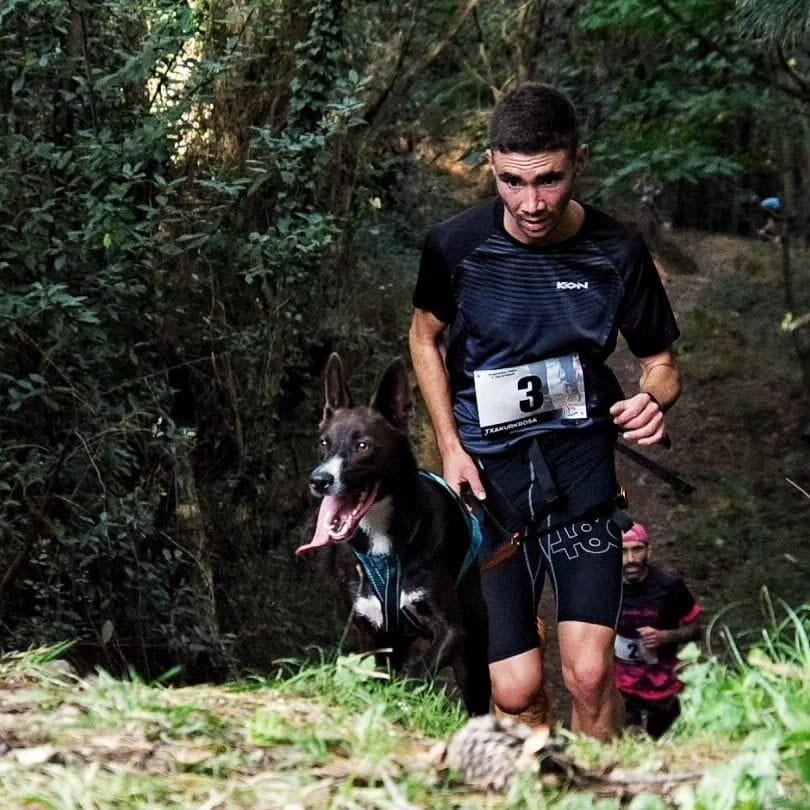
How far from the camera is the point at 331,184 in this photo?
1001 cm

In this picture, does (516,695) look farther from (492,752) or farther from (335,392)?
(492,752)

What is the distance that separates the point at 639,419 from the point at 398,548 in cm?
125

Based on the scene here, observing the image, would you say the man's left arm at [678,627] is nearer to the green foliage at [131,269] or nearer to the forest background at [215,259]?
the forest background at [215,259]

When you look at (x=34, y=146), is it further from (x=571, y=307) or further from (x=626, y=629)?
(x=626, y=629)

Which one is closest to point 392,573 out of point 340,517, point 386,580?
point 386,580

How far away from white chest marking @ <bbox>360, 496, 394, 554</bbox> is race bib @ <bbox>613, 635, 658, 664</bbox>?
259 centimetres

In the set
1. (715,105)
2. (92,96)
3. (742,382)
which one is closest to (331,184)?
(92,96)

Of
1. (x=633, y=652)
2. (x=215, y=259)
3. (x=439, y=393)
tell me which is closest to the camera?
(x=439, y=393)

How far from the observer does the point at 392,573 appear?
18.7ft

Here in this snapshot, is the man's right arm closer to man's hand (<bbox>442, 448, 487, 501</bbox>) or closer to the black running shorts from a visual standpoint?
man's hand (<bbox>442, 448, 487, 501</bbox>)

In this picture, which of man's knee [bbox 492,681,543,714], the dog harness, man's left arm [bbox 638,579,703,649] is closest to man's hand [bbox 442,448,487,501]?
A: the dog harness

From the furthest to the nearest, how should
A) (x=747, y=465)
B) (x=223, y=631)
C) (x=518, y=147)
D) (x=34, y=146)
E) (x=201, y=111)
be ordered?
(x=747, y=465) < (x=223, y=631) < (x=201, y=111) < (x=34, y=146) < (x=518, y=147)

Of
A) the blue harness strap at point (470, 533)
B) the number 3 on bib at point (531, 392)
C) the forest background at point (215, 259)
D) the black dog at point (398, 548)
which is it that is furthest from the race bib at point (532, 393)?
the forest background at point (215, 259)

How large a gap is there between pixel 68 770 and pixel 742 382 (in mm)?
17481
